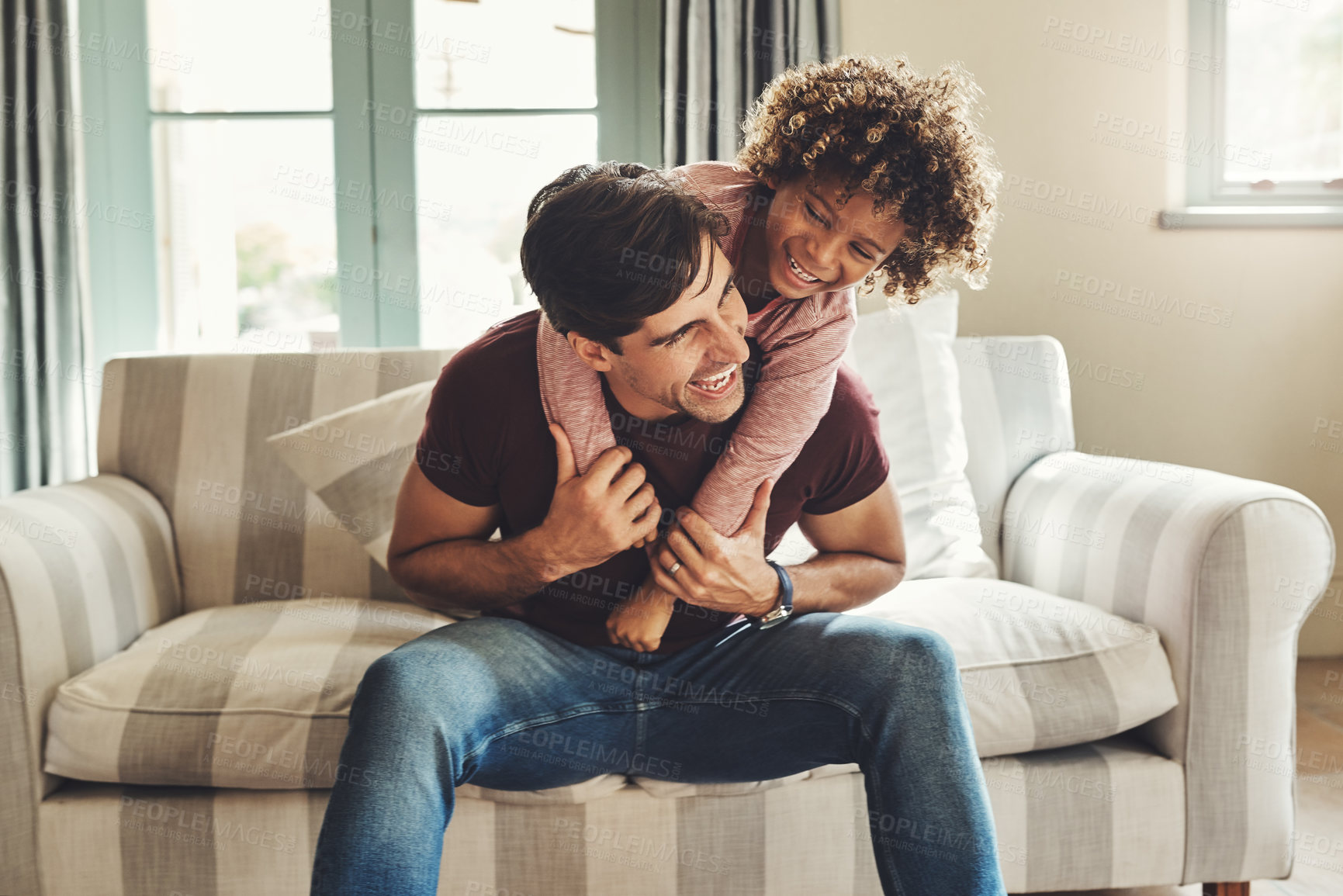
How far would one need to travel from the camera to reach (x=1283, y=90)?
2545 mm

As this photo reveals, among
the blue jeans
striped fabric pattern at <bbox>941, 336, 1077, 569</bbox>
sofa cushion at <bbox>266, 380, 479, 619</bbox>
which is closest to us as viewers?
the blue jeans

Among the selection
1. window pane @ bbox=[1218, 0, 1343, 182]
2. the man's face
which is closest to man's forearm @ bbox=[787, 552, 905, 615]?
the man's face

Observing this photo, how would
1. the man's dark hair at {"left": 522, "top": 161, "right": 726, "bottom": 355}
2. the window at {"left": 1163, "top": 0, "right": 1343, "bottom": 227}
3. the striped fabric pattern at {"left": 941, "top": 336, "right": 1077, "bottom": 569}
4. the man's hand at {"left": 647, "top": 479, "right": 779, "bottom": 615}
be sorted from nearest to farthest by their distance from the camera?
the man's dark hair at {"left": 522, "top": 161, "right": 726, "bottom": 355} < the man's hand at {"left": 647, "top": 479, "right": 779, "bottom": 615} < the striped fabric pattern at {"left": 941, "top": 336, "right": 1077, "bottom": 569} < the window at {"left": 1163, "top": 0, "right": 1343, "bottom": 227}

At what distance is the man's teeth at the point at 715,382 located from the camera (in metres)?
1.12

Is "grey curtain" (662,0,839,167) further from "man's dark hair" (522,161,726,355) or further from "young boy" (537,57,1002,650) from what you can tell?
"man's dark hair" (522,161,726,355)

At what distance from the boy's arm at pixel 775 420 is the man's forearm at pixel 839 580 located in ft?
0.46

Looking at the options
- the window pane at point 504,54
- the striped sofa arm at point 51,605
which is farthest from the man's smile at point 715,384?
the window pane at point 504,54

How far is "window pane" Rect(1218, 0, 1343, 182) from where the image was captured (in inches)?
99.0

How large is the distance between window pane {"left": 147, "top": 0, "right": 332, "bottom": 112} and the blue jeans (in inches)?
73.9

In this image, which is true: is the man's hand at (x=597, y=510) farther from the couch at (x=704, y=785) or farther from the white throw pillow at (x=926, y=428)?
the white throw pillow at (x=926, y=428)

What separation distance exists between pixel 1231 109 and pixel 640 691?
2328mm

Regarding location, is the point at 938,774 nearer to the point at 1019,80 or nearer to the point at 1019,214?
the point at 1019,214

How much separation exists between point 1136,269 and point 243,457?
2106mm

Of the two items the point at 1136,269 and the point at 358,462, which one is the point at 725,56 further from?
the point at 358,462
